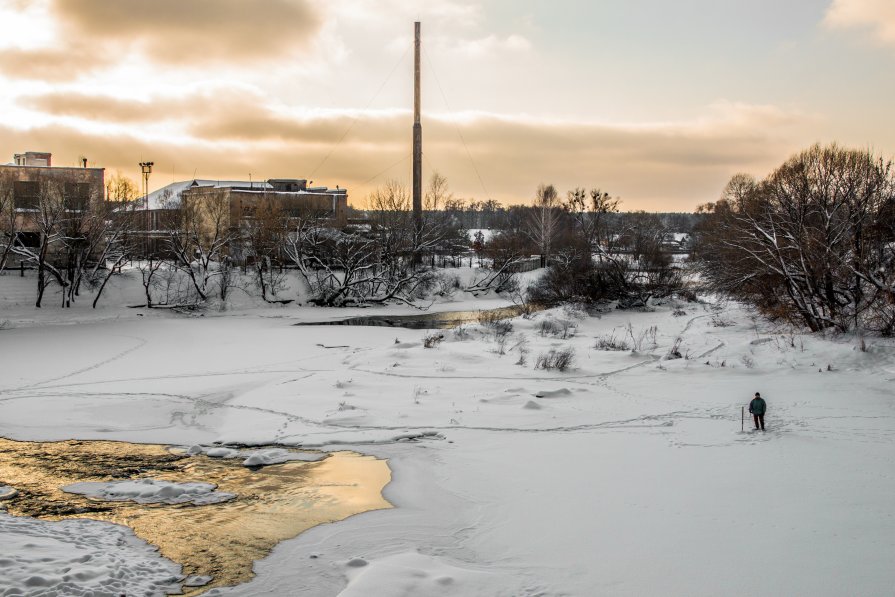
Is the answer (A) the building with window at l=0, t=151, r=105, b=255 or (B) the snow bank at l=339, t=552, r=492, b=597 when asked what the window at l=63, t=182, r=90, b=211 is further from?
(B) the snow bank at l=339, t=552, r=492, b=597

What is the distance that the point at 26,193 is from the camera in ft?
146

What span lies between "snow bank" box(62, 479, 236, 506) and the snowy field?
1281 millimetres

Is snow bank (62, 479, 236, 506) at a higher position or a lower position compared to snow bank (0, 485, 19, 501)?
lower

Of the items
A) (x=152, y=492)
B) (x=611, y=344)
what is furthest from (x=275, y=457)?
(x=611, y=344)

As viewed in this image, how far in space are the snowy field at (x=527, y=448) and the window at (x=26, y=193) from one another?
2037 cm

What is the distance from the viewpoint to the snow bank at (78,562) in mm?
6988

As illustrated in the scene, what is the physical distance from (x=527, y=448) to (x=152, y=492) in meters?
6.43

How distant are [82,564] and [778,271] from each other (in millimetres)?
23158

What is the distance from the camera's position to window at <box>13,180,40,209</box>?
141 feet

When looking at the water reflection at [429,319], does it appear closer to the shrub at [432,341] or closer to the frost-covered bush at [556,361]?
the shrub at [432,341]

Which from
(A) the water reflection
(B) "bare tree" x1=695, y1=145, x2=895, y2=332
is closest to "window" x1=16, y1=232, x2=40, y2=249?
(A) the water reflection

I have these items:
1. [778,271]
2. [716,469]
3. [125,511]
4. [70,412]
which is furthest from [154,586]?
[778,271]

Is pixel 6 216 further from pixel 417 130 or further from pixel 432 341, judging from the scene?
pixel 432 341

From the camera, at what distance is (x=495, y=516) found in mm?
9562
